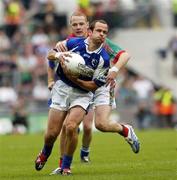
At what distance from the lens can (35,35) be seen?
3425 cm

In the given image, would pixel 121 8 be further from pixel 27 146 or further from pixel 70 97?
pixel 70 97

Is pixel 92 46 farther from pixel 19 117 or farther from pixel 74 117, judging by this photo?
pixel 19 117

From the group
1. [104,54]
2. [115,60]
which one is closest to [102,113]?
[115,60]

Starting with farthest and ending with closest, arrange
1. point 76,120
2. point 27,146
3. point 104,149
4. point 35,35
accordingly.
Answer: point 35,35 < point 27,146 < point 104,149 < point 76,120

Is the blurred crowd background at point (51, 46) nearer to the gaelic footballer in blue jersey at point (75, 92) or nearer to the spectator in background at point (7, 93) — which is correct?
the spectator in background at point (7, 93)

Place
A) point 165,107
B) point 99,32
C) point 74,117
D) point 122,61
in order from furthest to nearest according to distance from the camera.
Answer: point 165,107, point 122,61, point 99,32, point 74,117

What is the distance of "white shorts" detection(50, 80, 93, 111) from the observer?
44.3ft

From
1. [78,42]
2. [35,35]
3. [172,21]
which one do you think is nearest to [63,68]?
[78,42]

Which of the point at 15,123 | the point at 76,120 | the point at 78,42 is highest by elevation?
the point at 78,42

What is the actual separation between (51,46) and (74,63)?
2050 cm

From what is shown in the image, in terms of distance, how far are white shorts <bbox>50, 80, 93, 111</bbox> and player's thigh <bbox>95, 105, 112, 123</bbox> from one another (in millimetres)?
590

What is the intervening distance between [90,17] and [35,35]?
2.11 metres

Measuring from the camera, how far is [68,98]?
44.8 ft

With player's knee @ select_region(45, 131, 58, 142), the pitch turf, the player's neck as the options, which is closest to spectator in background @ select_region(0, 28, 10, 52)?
the pitch turf
